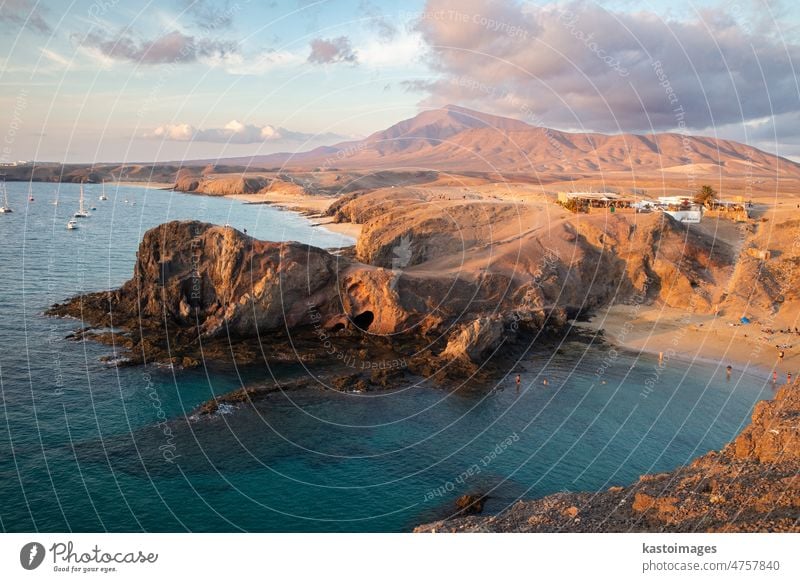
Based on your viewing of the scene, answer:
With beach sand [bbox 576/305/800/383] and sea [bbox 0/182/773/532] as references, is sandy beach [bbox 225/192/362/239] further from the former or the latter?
sea [bbox 0/182/773/532]

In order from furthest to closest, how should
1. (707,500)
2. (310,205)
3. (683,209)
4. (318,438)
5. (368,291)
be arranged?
(310,205)
(683,209)
(368,291)
(318,438)
(707,500)

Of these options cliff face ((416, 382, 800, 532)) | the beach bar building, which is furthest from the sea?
the beach bar building

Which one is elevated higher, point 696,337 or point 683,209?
point 683,209

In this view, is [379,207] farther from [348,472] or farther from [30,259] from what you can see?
[348,472]

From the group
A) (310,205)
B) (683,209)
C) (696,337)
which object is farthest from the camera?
(310,205)

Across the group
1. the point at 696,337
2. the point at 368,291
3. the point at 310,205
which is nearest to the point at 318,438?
the point at 368,291

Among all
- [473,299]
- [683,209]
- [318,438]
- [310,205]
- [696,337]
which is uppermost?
[310,205]

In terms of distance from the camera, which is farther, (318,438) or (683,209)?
(683,209)

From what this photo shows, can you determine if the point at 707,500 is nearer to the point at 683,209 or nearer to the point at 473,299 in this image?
the point at 473,299
